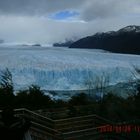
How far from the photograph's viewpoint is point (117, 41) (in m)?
52.1

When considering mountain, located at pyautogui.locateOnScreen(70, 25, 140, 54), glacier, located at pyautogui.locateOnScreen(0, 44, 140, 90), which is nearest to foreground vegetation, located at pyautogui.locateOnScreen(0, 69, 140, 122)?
glacier, located at pyautogui.locateOnScreen(0, 44, 140, 90)

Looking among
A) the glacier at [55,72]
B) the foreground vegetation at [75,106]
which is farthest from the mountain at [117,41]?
the foreground vegetation at [75,106]

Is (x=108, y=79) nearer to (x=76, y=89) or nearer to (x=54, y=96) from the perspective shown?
(x=76, y=89)

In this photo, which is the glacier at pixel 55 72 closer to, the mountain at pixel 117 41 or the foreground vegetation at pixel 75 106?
the foreground vegetation at pixel 75 106

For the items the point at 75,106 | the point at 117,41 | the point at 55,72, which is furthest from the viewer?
the point at 117,41

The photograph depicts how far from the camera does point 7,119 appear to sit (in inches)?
218

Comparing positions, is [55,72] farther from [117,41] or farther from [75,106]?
[117,41]

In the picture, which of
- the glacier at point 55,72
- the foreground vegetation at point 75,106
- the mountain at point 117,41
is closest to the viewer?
the foreground vegetation at point 75,106

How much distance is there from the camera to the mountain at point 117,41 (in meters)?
49.2

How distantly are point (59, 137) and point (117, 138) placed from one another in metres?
1.36

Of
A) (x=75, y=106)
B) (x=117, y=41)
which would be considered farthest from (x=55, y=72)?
(x=117, y=41)

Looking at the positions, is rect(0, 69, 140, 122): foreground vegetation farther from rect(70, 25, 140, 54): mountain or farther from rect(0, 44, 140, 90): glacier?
rect(70, 25, 140, 54): mountain

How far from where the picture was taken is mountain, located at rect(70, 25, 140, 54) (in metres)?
49.2

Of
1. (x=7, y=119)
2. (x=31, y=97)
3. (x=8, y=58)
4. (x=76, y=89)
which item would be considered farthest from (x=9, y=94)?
(x=8, y=58)
